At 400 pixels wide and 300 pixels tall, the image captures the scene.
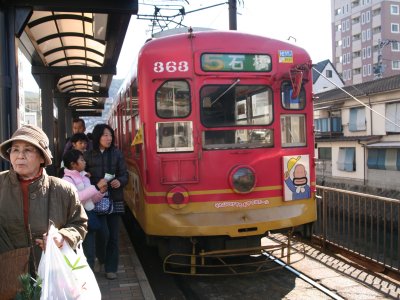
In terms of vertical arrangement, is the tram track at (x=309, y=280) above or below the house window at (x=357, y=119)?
below

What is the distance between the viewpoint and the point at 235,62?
5703 millimetres

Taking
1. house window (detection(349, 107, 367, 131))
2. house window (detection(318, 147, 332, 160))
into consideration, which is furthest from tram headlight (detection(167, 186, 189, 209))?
house window (detection(318, 147, 332, 160))

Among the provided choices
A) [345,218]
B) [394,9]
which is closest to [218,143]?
[345,218]

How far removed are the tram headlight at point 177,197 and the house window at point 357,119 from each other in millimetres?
24410

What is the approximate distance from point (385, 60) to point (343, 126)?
89.1ft

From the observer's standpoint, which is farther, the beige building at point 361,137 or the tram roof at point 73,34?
the beige building at point 361,137

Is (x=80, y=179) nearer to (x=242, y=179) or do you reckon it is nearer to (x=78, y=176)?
(x=78, y=176)

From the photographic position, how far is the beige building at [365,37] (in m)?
52.1

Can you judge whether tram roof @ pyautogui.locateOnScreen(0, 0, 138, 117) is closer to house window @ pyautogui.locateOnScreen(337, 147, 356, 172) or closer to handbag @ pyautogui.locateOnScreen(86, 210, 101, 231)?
handbag @ pyautogui.locateOnScreen(86, 210, 101, 231)

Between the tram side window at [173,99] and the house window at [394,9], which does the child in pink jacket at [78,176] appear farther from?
the house window at [394,9]

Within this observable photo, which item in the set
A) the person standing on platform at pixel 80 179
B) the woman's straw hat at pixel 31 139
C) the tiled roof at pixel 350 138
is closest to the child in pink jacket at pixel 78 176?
the person standing on platform at pixel 80 179

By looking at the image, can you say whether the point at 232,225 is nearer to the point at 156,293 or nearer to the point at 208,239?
the point at 208,239

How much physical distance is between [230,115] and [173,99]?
0.75 m

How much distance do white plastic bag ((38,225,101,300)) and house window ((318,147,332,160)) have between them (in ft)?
100
